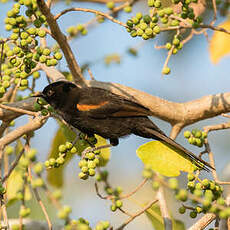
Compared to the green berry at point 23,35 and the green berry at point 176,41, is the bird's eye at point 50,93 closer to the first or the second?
the green berry at point 23,35

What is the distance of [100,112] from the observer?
14.8 ft

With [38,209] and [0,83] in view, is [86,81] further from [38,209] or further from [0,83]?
[38,209]

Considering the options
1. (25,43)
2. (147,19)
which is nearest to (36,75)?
(25,43)

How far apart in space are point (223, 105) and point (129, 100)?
88 cm

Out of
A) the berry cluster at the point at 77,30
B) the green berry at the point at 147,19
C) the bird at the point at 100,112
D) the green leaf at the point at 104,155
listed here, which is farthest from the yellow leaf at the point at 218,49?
the green leaf at the point at 104,155

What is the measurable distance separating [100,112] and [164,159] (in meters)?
1.65

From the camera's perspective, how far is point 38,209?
6.07 meters

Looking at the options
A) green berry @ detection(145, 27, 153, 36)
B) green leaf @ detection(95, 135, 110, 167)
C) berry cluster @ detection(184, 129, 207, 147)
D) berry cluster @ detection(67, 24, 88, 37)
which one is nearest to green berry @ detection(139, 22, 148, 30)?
green berry @ detection(145, 27, 153, 36)

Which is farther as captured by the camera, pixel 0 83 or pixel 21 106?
pixel 21 106

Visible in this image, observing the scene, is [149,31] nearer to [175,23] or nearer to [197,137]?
[175,23]

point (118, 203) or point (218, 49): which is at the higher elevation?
point (218, 49)

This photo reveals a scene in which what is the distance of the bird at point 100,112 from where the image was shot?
439cm

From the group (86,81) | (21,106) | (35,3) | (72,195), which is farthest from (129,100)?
(72,195)

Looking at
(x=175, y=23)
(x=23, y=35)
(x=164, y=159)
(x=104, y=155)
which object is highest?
(x=23, y=35)
